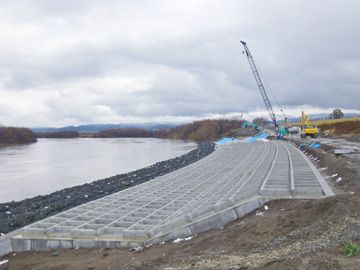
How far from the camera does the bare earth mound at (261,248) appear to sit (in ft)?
17.3

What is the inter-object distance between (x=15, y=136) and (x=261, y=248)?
102251 millimetres

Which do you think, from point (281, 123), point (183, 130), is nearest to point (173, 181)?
point (281, 123)

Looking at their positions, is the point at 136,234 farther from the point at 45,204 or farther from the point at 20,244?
the point at 45,204

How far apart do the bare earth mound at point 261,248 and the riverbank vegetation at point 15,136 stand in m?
90.3

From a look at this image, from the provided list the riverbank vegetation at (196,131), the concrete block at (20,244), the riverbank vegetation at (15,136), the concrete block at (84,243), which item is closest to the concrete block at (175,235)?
the concrete block at (84,243)

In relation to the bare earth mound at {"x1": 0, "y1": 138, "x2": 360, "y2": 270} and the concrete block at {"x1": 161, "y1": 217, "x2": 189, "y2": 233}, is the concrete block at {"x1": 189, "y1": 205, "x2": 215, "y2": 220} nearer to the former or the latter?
the concrete block at {"x1": 161, "y1": 217, "x2": 189, "y2": 233}

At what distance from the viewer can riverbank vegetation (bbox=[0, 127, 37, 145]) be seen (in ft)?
296

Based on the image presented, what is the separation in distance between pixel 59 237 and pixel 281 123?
73493mm

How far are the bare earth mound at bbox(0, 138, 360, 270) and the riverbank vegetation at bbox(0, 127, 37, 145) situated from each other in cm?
9031

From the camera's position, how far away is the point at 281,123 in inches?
3036

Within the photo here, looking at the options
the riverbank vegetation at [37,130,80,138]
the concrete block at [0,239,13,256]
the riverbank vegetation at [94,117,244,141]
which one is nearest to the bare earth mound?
the concrete block at [0,239,13,256]

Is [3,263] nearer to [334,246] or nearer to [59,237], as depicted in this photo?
[59,237]

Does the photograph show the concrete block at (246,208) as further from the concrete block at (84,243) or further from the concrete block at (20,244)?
the concrete block at (20,244)

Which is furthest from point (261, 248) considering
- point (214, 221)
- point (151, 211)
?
point (151, 211)
